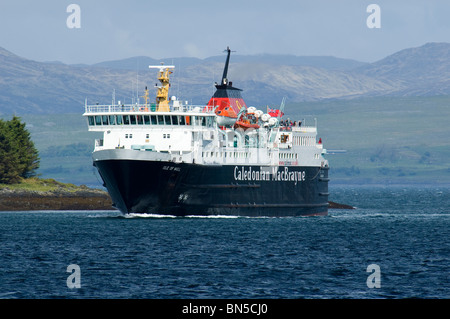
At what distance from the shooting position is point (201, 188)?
77000mm

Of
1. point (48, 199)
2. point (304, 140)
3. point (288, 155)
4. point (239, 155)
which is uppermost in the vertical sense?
point (304, 140)

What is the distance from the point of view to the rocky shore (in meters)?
103

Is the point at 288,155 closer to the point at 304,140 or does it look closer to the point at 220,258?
the point at 304,140

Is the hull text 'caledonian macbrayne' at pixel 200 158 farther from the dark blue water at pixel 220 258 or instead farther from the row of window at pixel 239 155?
the dark blue water at pixel 220 258

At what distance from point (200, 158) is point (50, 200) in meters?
31.8

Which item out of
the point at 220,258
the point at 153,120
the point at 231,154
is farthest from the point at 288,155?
the point at 220,258

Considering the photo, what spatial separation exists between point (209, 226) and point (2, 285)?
2924 cm

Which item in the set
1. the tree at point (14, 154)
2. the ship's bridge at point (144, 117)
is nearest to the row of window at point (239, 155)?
the ship's bridge at point (144, 117)

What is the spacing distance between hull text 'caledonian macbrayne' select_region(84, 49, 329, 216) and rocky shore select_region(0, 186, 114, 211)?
23.7m

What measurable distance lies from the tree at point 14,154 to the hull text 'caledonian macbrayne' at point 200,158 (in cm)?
2835

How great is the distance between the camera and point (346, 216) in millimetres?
97125

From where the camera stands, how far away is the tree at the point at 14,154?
352ft

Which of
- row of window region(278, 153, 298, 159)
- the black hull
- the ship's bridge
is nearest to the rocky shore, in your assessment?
the ship's bridge

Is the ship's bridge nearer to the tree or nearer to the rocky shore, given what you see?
the rocky shore
